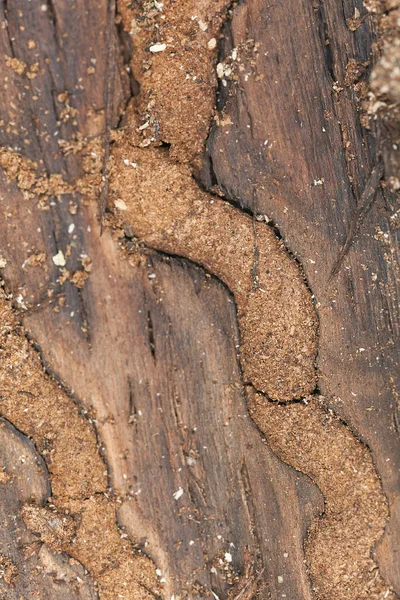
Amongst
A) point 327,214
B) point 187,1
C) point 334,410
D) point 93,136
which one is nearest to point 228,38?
point 187,1

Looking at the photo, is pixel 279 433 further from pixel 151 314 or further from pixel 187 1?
pixel 187 1

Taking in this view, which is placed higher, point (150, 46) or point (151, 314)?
point (150, 46)

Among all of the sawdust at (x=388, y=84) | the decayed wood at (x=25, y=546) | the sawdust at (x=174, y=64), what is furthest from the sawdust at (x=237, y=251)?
the decayed wood at (x=25, y=546)

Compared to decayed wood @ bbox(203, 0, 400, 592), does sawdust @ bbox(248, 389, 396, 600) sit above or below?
below

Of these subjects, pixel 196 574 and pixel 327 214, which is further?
pixel 196 574

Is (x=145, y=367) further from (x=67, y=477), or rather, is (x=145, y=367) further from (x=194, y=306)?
(x=67, y=477)

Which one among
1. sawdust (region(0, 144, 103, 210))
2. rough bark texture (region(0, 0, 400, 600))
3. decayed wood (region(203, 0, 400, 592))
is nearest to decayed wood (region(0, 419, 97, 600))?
rough bark texture (region(0, 0, 400, 600))

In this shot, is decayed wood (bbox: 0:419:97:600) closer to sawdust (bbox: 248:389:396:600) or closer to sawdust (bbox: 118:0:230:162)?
sawdust (bbox: 248:389:396:600)
